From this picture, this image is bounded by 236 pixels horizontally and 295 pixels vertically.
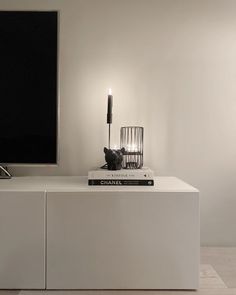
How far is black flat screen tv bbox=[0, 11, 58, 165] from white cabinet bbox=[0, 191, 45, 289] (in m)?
0.42

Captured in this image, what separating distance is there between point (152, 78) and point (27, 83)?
76cm

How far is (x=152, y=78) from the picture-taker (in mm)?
2236

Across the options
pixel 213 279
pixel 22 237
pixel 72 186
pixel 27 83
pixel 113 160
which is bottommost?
pixel 213 279

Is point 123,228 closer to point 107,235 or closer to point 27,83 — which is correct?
point 107,235

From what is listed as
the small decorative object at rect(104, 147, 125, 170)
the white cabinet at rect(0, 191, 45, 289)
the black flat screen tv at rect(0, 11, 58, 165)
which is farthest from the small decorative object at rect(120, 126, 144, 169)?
the white cabinet at rect(0, 191, 45, 289)

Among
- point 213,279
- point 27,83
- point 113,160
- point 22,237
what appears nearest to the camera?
point 22,237

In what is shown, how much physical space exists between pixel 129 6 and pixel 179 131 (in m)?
0.84

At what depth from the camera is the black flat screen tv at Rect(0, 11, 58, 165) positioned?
2.03m

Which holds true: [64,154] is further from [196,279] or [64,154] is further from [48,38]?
[196,279]

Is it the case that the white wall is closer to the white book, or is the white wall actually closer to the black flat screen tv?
the black flat screen tv

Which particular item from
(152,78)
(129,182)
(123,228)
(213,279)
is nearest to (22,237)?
(123,228)

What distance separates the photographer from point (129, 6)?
222cm

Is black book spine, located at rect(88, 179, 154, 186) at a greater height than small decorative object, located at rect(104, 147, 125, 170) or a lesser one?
lesser

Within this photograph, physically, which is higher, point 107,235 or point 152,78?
point 152,78
